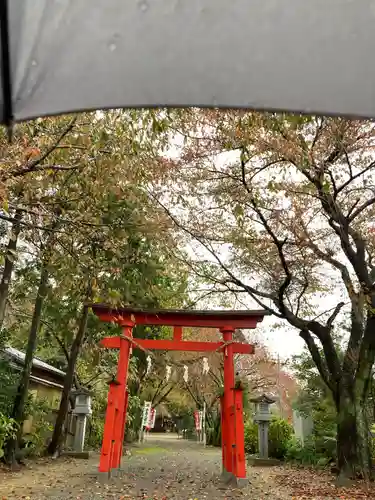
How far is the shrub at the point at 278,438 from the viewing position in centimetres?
1198

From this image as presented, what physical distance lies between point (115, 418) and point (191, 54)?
7626mm

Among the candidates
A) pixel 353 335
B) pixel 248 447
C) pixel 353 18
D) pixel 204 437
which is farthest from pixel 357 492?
pixel 204 437

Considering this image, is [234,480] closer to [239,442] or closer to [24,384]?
[239,442]

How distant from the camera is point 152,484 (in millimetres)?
7488

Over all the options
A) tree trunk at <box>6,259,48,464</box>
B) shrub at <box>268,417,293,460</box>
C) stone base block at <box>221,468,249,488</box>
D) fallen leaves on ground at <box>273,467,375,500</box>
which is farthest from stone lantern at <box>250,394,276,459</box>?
tree trunk at <box>6,259,48,464</box>

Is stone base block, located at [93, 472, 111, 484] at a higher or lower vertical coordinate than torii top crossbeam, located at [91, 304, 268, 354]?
lower

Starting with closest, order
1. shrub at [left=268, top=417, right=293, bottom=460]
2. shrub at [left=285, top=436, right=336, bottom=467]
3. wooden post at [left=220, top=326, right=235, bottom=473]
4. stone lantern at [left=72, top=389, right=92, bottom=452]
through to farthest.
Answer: wooden post at [left=220, top=326, right=235, bottom=473] → shrub at [left=285, top=436, right=336, bottom=467] → stone lantern at [left=72, top=389, right=92, bottom=452] → shrub at [left=268, top=417, right=293, bottom=460]

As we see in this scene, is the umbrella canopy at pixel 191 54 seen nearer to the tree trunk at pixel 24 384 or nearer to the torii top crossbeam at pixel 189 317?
the torii top crossbeam at pixel 189 317

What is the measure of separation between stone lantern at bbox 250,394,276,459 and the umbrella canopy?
11.3m

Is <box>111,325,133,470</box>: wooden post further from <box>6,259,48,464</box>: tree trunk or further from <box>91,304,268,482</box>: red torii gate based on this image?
<box>6,259,48,464</box>: tree trunk

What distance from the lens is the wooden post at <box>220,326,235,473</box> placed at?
7746mm

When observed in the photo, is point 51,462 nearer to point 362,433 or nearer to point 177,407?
point 362,433

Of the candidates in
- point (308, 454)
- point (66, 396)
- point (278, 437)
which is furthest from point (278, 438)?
point (66, 396)

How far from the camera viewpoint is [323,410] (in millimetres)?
10914
